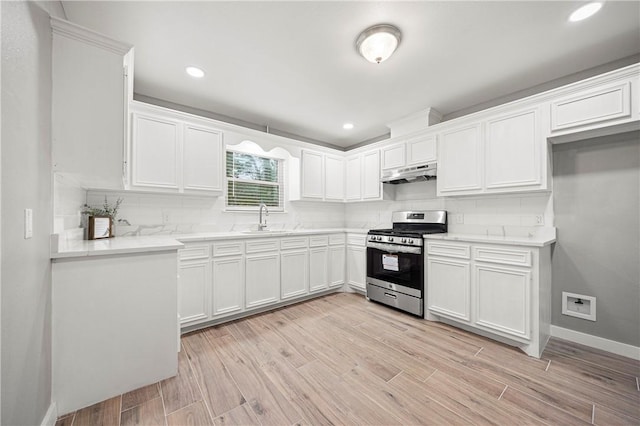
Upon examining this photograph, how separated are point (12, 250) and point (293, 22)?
205cm

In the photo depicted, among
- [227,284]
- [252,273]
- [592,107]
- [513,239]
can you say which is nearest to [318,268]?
[252,273]

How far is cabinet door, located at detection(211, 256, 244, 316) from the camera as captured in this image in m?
2.70

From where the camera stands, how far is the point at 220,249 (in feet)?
8.95

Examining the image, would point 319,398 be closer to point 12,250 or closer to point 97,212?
point 12,250

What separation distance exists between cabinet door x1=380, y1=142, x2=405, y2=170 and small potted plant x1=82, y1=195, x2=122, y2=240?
10.9 feet

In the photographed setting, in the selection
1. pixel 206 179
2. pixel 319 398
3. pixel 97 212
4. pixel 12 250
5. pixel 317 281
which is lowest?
pixel 319 398

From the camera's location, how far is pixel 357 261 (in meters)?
3.79

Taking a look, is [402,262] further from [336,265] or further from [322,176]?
[322,176]

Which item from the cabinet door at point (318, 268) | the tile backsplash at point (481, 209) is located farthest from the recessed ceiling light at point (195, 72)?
the tile backsplash at point (481, 209)

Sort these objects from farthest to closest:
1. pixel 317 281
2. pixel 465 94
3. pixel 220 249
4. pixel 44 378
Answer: pixel 317 281, pixel 465 94, pixel 220 249, pixel 44 378

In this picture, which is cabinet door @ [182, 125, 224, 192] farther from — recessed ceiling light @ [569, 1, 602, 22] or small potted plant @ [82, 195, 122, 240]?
recessed ceiling light @ [569, 1, 602, 22]

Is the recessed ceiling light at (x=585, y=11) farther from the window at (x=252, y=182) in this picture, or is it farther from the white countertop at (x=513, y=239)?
the window at (x=252, y=182)

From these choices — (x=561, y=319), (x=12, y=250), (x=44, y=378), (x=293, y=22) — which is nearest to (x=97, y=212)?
(x=44, y=378)

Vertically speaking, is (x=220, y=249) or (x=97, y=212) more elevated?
(x=97, y=212)
